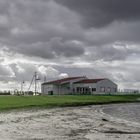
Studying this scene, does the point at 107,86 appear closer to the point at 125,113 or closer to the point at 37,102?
the point at 37,102

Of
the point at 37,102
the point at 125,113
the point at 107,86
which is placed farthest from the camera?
the point at 107,86

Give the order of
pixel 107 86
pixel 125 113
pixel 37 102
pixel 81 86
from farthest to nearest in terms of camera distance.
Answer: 1. pixel 81 86
2. pixel 107 86
3. pixel 37 102
4. pixel 125 113

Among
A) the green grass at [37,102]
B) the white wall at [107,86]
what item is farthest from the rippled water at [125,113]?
the white wall at [107,86]

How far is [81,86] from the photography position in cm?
13125

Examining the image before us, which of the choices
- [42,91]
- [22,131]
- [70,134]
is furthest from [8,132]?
[42,91]

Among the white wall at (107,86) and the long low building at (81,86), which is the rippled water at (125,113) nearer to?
the white wall at (107,86)

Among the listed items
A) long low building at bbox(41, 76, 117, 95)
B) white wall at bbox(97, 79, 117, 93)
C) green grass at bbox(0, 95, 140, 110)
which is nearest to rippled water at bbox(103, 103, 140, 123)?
green grass at bbox(0, 95, 140, 110)

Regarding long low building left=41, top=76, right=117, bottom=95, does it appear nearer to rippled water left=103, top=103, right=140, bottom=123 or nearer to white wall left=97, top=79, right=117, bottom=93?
white wall left=97, top=79, right=117, bottom=93

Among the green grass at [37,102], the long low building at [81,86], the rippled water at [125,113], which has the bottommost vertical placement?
Answer: the rippled water at [125,113]

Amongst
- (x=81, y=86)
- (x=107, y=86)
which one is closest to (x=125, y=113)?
(x=107, y=86)

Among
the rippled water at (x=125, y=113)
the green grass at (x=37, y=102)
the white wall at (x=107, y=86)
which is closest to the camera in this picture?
the rippled water at (x=125, y=113)

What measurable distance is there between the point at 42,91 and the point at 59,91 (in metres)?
10.8

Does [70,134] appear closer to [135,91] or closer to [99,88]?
[99,88]

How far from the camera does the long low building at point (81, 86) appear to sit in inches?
5034
